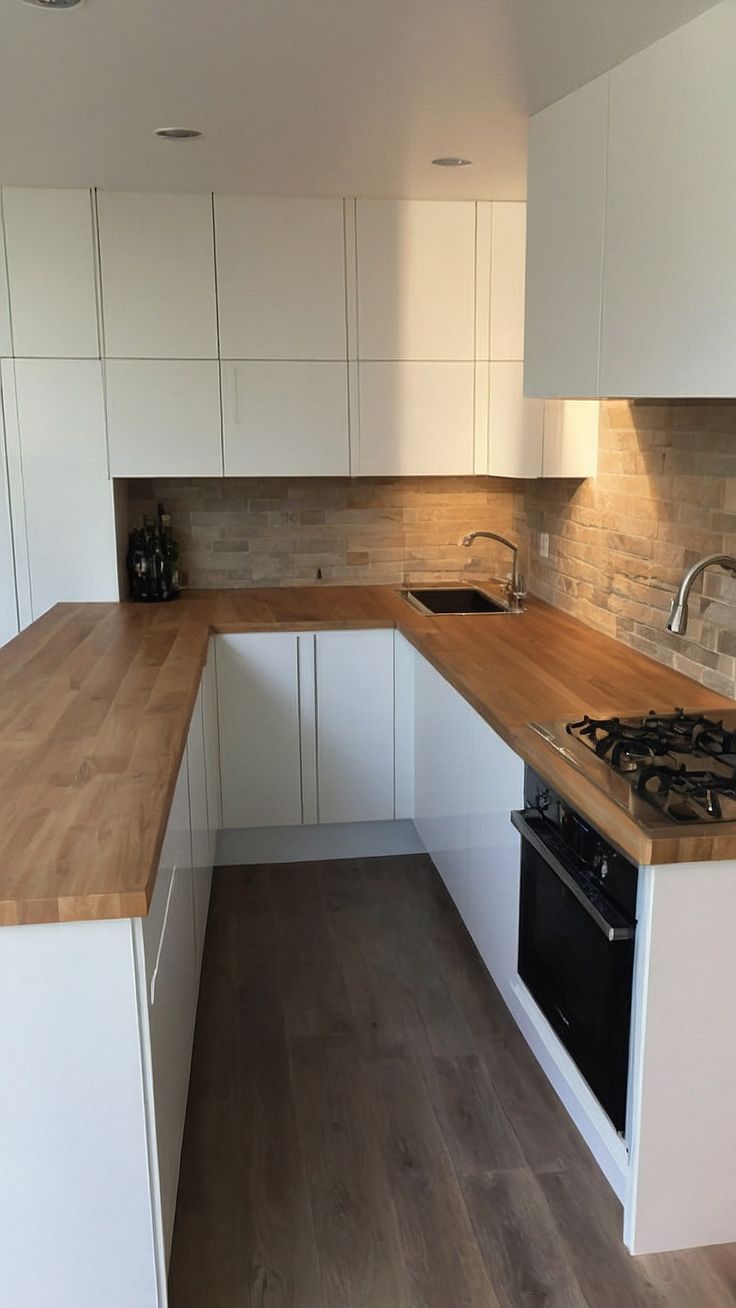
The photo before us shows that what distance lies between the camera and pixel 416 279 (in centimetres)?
357

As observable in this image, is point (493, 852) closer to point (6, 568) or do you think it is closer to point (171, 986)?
point (171, 986)

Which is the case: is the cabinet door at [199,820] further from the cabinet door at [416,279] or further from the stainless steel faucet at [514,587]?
the cabinet door at [416,279]

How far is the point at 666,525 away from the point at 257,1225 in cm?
197

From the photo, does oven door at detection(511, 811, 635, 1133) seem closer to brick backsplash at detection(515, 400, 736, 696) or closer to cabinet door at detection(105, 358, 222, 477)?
brick backsplash at detection(515, 400, 736, 696)

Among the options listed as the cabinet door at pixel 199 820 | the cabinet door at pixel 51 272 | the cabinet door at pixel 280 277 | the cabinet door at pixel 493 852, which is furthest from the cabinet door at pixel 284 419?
the cabinet door at pixel 493 852

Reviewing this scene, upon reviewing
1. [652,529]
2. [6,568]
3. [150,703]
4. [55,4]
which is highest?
[55,4]

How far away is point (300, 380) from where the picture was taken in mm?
3561

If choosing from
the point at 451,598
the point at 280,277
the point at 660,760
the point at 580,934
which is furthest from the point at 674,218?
the point at 451,598

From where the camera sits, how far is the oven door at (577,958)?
6.06 ft

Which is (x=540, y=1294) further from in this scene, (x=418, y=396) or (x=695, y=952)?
(x=418, y=396)

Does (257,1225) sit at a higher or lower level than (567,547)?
lower

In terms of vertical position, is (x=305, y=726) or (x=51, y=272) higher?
(x=51, y=272)

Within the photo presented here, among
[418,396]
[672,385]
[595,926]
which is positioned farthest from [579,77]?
[595,926]

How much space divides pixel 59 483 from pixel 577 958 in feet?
8.00
